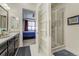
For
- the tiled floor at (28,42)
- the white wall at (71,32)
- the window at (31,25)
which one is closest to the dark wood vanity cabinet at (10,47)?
the tiled floor at (28,42)

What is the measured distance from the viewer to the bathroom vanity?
1.35m

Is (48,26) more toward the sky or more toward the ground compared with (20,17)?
more toward the ground

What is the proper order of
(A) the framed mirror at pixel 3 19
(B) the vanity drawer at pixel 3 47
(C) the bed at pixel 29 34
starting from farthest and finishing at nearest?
(C) the bed at pixel 29 34
(A) the framed mirror at pixel 3 19
(B) the vanity drawer at pixel 3 47

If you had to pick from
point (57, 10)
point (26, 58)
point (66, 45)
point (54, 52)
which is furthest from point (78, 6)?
point (26, 58)

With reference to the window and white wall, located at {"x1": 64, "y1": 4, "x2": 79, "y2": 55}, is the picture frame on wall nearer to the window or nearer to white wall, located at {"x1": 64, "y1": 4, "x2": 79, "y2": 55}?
white wall, located at {"x1": 64, "y1": 4, "x2": 79, "y2": 55}

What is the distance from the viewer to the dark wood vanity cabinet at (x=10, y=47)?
1368 millimetres

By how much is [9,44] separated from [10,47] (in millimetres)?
56

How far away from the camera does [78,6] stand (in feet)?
4.92

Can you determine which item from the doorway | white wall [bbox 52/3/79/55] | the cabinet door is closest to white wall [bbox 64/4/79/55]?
white wall [bbox 52/3/79/55]

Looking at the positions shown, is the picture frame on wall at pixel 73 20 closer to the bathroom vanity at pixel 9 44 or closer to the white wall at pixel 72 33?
the white wall at pixel 72 33

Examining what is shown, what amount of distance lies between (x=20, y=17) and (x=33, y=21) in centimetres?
21

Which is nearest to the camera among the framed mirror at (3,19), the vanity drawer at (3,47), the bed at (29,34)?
the vanity drawer at (3,47)

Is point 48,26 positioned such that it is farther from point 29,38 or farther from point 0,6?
point 0,6

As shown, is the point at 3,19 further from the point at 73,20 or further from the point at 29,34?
the point at 73,20
